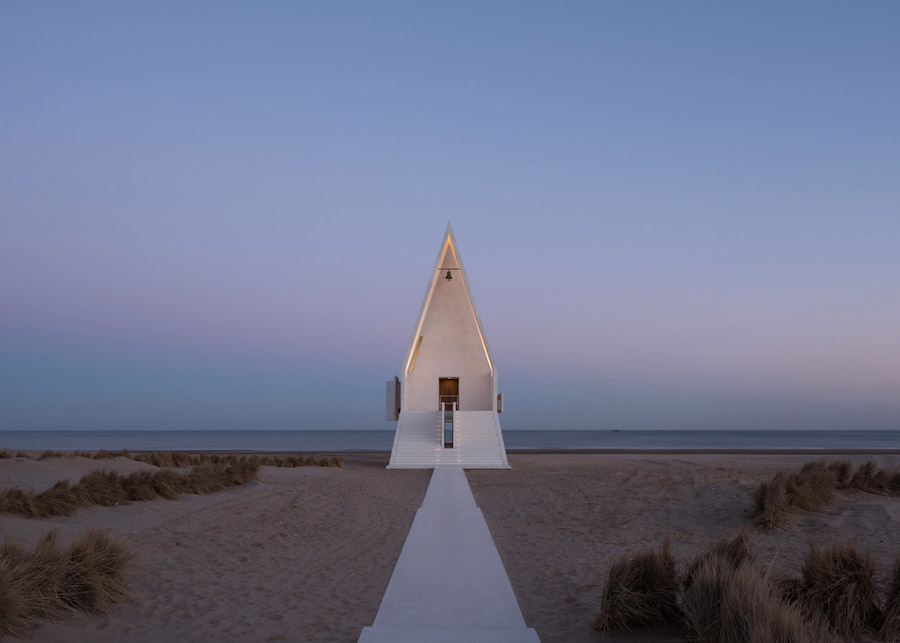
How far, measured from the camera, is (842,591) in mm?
4250

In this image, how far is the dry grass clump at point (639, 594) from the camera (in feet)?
14.3

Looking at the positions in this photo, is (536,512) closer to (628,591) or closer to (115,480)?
(628,591)

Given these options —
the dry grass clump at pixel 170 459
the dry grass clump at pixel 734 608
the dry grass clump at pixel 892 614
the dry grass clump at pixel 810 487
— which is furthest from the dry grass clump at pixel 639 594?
the dry grass clump at pixel 170 459

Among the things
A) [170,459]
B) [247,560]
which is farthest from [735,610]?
[170,459]

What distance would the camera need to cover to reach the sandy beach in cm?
483

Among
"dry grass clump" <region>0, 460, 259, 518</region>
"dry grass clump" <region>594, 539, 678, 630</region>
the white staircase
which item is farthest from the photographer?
the white staircase

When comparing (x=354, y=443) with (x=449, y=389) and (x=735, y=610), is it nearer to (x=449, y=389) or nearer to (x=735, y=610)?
(x=449, y=389)

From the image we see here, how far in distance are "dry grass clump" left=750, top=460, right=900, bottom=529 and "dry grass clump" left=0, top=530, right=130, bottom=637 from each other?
7.52 metres

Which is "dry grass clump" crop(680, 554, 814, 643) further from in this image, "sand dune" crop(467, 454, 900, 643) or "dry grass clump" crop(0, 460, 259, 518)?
"dry grass clump" crop(0, 460, 259, 518)

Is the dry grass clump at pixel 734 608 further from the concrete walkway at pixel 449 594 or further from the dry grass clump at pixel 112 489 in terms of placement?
the dry grass clump at pixel 112 489

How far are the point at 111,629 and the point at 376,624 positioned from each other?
6.10 ft

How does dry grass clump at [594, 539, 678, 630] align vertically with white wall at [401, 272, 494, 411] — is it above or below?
below

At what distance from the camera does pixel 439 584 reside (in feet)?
18.6

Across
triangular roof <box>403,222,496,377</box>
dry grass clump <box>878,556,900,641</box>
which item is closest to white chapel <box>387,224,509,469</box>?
triangular roof <box>403,222,496,377</box>
